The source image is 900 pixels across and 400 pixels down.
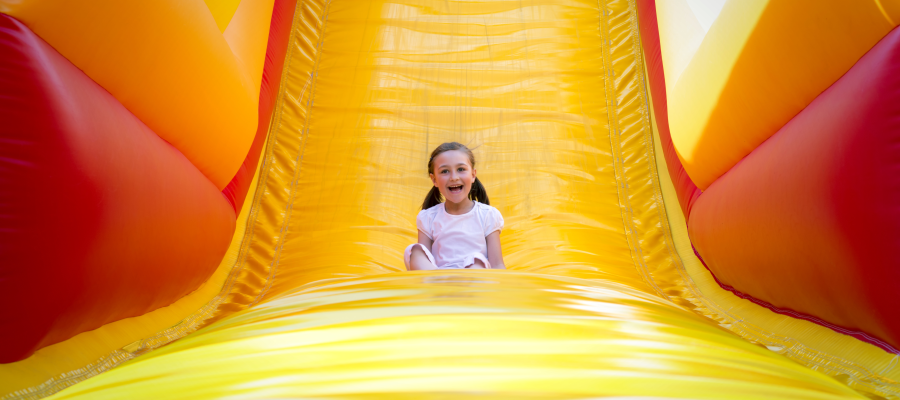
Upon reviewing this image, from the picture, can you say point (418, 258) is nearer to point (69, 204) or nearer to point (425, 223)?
point (425, 223)

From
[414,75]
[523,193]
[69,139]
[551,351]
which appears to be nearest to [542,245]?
[523,193]

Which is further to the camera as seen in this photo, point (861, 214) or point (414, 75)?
point (414, 75)

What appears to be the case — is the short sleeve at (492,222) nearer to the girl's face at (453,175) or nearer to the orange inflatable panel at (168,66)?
the girl's face at (453,175)

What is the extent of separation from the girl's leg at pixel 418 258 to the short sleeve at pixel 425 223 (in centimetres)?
12

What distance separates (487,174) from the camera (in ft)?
5.03

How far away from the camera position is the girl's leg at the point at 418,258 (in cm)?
119

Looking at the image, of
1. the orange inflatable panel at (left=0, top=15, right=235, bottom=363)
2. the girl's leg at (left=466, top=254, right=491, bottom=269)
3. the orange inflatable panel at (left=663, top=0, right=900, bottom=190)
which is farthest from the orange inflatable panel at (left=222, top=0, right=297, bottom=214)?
the orange inflatable panel at (left=663, top=0, right=900, bottom=190)

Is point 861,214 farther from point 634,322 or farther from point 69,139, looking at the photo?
point 69,139

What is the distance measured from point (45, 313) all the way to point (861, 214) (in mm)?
913

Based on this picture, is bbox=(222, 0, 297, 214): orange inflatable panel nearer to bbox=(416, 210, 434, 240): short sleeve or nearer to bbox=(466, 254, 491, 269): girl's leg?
bbox=(416, 210, 434, 240): short sleeve

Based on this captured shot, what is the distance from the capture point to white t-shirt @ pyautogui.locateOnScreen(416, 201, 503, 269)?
131 cm

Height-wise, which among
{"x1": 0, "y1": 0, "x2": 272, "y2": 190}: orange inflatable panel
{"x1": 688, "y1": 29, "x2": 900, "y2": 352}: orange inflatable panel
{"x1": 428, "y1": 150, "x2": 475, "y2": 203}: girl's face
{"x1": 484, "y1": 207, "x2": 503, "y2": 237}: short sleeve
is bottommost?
{"x1": 688, "y1": 29, "x2": 900, "y2": 352}: orange inflatable panel

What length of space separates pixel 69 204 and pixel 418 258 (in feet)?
2.19

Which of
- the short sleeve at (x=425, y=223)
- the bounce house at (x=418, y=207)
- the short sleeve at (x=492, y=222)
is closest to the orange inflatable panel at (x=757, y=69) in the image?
the bounce house at (x=418, y=207)
